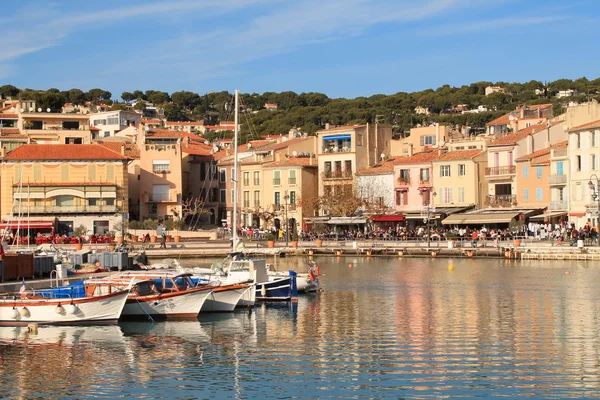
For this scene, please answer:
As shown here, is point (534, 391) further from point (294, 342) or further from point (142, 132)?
point (142, 132)

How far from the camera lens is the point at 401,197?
308 feet

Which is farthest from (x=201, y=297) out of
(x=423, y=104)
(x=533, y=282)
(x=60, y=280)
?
(x=423, y=104)

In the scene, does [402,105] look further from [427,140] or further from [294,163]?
[294,163]

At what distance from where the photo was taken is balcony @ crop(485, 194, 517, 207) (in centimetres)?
8575

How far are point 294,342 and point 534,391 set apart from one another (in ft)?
33.8

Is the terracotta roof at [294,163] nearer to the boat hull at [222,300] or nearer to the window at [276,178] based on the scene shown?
the window at [276,178]

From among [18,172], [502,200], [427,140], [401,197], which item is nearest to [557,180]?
[502,200]

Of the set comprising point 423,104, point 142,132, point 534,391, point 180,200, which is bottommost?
point 534,391

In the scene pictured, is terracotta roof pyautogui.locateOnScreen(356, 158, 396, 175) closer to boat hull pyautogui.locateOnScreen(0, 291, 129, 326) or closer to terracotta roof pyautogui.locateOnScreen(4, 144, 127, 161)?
terracotta roof pyautogui.locateOnScreen(4, 144, 127, 161)

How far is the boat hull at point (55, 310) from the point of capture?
37.8 metres

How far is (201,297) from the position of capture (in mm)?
40969

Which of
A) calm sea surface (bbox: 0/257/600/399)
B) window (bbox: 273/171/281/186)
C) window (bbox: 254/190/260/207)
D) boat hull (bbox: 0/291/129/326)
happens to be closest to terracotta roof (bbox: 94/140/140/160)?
window (bbox: 254/190/260/207)

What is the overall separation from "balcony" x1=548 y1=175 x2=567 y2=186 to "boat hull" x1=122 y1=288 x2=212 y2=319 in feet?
151

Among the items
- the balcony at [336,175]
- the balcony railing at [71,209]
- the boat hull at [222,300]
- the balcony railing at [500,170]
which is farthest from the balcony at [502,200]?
the boat hull at [222,300]
